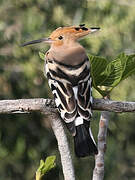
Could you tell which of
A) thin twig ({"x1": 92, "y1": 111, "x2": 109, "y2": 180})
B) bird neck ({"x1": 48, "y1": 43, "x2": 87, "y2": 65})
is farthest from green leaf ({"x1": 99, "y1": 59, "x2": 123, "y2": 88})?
bird neck ({"x1": 48, "y1": 43, "x2": 87, "y2": 65})

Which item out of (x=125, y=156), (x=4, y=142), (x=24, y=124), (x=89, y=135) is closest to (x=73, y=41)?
(x=89, y=135)

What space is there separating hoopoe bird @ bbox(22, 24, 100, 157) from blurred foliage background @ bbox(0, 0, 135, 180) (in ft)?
3.92

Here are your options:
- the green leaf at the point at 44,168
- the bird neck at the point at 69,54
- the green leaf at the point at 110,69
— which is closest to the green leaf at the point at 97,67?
the green leaf at the point at 110,69

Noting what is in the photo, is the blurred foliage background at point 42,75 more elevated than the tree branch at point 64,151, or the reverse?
the tree branch at point 64,151

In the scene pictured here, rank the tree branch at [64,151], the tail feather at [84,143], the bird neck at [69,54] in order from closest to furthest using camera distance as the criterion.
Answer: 1. the tree branch at [64,151]
2. the tail feather at [84,143]
3. the bird neck at [69,54]

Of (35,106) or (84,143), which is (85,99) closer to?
(84,143)

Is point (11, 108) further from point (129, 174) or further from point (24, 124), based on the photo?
point (129, 174)

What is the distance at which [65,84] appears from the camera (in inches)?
74.0

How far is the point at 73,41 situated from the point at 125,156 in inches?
77.6

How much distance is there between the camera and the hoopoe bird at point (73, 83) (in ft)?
5.59

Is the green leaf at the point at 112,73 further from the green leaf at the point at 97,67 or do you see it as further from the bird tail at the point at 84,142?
the bird tail at the point at 84,142

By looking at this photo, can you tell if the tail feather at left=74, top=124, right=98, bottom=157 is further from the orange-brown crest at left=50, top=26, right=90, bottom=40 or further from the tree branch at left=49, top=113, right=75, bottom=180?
the orange-brown crest at left=50, top=26, right=90, bottom=40

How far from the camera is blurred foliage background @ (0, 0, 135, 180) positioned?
3449 millimetres

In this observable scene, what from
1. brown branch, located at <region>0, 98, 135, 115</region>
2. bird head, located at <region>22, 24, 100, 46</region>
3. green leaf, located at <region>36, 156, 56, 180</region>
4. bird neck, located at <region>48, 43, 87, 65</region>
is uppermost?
bird head, located at <region>22, 24, 100, 46</region>
